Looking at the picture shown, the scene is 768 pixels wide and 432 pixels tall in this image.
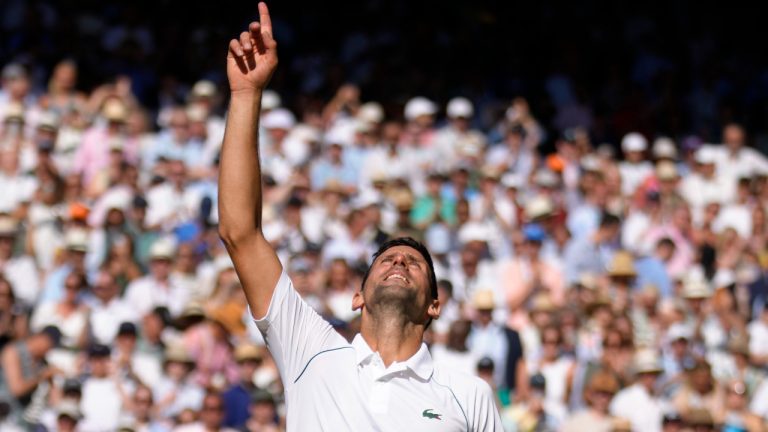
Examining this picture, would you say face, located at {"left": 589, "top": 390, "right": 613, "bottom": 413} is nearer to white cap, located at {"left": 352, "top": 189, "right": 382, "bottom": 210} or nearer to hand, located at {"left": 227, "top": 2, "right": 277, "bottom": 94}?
white cap, located at {"left": 352, "top": 189, "right": 382, "bottom": 210}

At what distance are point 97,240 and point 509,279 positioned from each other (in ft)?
10.4

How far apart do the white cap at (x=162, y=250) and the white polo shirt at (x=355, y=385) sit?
24.0ft

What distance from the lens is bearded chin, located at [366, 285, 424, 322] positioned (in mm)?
5082

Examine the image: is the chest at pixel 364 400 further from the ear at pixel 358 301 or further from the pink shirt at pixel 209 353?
the pink shirt at pixel 209 353

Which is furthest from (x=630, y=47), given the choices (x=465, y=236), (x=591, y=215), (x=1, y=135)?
(x=1, y=135)

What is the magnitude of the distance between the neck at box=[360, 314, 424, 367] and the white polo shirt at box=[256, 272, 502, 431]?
3cm

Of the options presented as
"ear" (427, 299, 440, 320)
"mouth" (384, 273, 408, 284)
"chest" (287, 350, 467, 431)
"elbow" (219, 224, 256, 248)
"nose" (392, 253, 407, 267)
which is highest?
"nose" (392, 253, 407, 267)

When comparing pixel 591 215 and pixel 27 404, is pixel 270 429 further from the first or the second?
pixel 591 215

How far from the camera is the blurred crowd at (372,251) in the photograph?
36.4 ft

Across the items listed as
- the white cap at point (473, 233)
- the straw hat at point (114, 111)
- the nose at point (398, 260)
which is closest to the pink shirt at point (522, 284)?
the white cap at point (473, 233)

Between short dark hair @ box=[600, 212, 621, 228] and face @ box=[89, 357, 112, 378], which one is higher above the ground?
short dark hair @ box=[600, 212, 621, 228]

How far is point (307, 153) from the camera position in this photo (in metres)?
14.9

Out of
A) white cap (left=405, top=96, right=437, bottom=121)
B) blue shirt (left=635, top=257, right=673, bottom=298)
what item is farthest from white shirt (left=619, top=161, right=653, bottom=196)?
white cap (left=405, top=96, right=437, bottom=121)

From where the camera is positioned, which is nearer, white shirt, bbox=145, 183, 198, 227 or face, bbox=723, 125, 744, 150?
white shirt, bbox=145, 183, 198, 227
